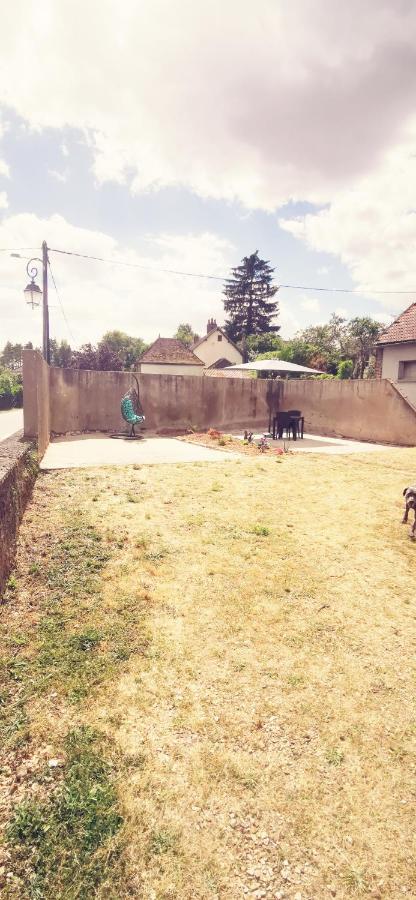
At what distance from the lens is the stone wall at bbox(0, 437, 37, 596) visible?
3801 millimetres

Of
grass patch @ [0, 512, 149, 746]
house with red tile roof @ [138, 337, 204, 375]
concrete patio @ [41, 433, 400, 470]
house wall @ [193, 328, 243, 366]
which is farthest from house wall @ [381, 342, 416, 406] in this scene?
house wall @ [193, 328, 243, 366]

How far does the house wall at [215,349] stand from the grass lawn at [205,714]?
46.2 meters

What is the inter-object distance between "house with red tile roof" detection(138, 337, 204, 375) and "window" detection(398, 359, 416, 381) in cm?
2198

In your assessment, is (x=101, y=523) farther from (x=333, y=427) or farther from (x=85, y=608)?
(x=333, y=427)

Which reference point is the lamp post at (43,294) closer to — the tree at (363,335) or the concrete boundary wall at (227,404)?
the concrete boundary wall at (227,404)

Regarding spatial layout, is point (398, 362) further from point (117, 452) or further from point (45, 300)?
point (45, 300)

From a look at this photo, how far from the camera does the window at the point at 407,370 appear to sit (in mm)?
19047

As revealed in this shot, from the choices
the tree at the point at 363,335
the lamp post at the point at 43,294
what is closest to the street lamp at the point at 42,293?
the lamp post at the point at 43,294

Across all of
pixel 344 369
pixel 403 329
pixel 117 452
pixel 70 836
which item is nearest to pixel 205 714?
pixel 70 836

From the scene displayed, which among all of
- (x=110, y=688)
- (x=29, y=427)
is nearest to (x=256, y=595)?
(x=110, y=688)

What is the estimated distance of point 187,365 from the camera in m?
38.8

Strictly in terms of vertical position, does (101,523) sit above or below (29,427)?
below

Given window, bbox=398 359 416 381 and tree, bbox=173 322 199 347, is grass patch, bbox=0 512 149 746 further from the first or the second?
→ tree, bbox=173 322 199 347

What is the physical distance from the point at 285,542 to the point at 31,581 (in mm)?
2876
